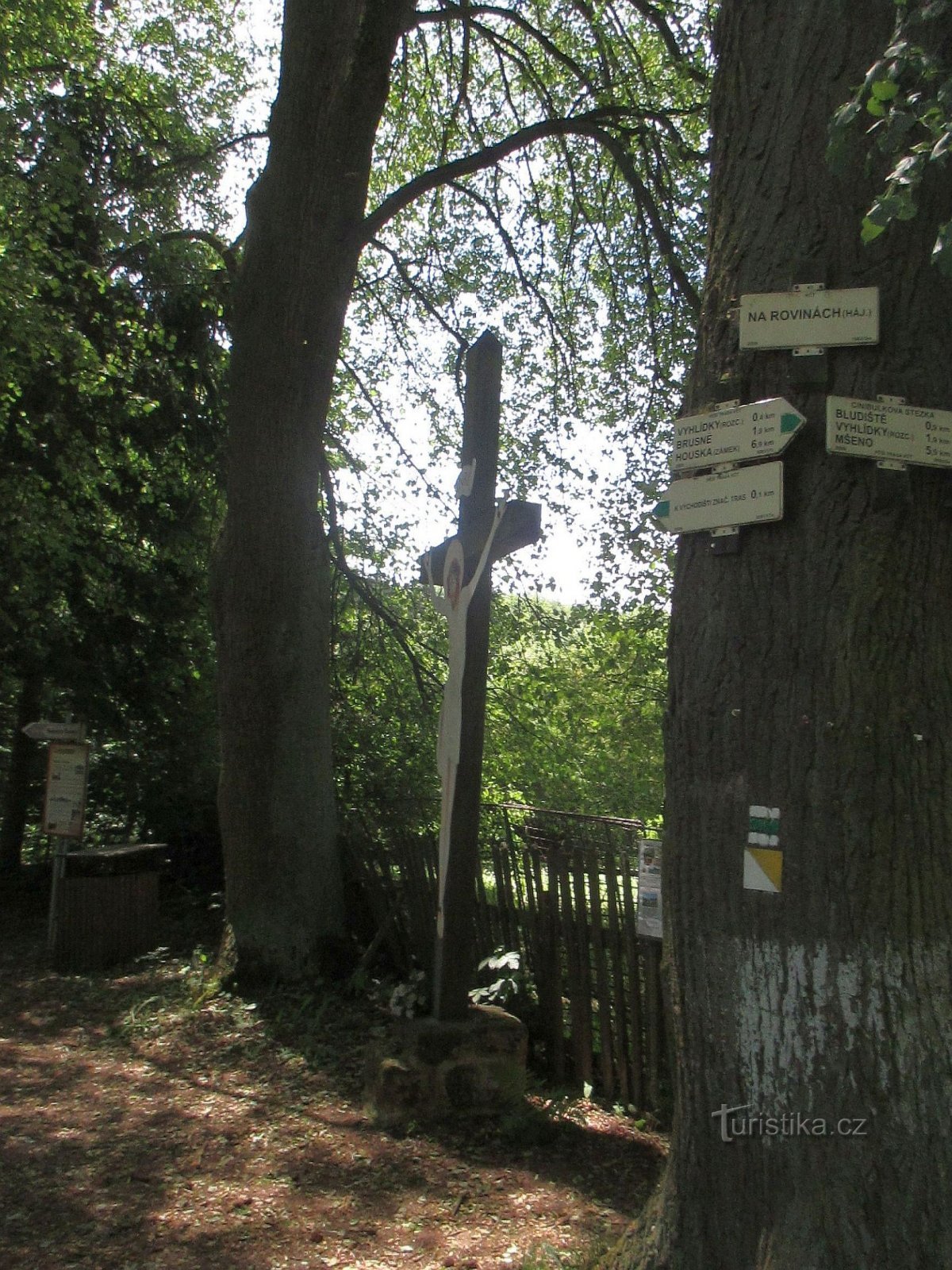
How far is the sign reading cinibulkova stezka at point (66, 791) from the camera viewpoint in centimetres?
1068

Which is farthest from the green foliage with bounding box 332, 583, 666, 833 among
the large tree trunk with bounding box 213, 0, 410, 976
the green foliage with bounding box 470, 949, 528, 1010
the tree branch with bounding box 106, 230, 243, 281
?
the tree branch with bounding box 106, 230, 243, 281

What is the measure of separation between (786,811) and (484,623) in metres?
3.32

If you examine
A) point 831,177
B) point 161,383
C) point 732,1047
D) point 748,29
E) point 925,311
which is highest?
point 161,383

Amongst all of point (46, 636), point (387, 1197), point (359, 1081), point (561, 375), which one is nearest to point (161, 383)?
point (46, 636)

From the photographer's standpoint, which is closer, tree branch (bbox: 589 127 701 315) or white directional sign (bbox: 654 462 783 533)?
white directional sign (bbox: 654 462 783 533)

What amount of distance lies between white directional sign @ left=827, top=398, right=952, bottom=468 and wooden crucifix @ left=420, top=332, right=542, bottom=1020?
3.16m

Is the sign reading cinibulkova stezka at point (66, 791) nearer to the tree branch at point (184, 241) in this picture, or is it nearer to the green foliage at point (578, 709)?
the green foliage at point (578, 709)

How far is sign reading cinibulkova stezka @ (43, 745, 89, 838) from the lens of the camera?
1068cm

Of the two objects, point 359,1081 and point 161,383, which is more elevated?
point 161,383

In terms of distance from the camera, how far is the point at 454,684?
245 inches

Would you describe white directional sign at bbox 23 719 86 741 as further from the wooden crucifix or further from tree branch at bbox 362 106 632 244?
the wooden crucifix

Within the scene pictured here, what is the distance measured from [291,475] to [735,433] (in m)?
5.70

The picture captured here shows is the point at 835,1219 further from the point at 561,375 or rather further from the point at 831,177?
A: the point at 561,375

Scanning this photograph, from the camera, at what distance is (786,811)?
3.07 meters
